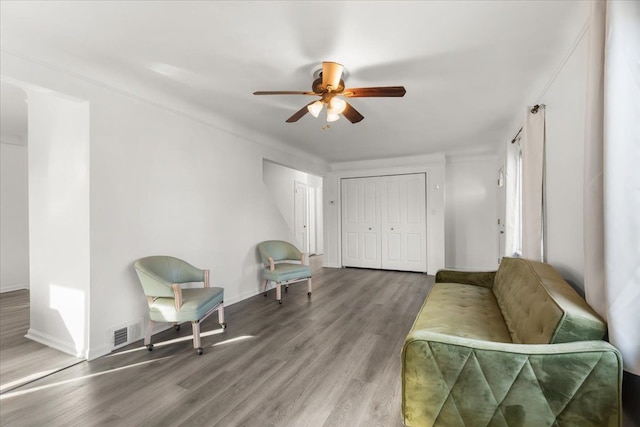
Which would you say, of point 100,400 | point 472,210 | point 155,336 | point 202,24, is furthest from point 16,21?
point 472,210

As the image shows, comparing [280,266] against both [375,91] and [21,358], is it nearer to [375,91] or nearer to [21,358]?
[21,358]

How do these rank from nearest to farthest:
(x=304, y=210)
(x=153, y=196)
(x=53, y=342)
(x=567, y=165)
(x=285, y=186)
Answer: (x=567, y=165), (x=53, y=342), (x=153, y=196), (x=285, y=186), (x=304, y=210)

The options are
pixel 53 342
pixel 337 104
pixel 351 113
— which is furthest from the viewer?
pixel 351 113

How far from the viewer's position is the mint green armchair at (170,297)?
8.17 feet

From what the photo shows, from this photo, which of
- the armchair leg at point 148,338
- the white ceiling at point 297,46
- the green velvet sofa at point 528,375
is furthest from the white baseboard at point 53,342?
the green velvet sofa at point 528,375

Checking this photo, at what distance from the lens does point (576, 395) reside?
3.79 ft

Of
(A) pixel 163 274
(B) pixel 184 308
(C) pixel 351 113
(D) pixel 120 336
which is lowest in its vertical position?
(D) pixel 120 336

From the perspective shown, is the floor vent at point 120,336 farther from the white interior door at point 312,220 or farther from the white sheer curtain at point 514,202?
the white interior door at point 312,220

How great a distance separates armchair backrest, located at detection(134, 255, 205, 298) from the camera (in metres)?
2.57

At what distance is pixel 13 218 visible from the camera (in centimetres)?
469

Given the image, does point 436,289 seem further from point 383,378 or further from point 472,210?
point 472,210

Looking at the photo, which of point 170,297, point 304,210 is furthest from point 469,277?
point 304,210

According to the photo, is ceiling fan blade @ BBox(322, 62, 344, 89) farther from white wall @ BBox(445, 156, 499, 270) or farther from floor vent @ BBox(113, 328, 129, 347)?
white wall @ BBox(445, 156, 499, 270)

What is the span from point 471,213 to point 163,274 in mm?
5563
